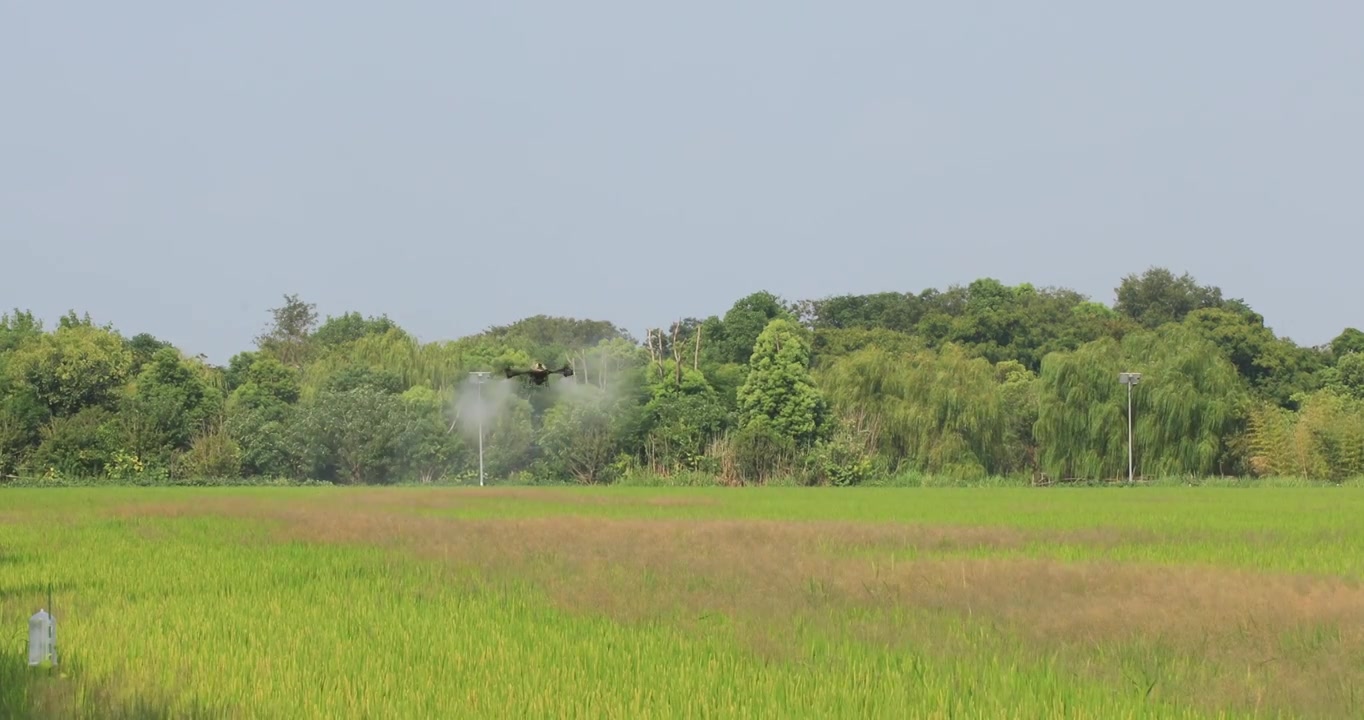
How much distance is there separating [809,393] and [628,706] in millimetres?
42804

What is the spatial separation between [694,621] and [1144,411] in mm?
38858

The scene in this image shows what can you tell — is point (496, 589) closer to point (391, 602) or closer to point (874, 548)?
point (391, 602)

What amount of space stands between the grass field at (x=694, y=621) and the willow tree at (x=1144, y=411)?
82.7ft

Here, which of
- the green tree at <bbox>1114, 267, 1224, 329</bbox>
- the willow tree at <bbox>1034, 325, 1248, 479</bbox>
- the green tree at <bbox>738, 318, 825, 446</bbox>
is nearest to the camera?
the willow tree at <bbox>1034, 325, 1248, 479</bbox>

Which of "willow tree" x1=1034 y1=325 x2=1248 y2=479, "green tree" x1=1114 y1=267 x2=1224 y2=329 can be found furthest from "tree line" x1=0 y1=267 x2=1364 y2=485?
"green tree" x1=1114 y1=267 x2=1224 y2=329

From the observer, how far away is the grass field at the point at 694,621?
6543 mm

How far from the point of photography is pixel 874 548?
16281 mm

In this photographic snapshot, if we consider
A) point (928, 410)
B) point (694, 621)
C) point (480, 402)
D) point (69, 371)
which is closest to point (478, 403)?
point (480, 402)

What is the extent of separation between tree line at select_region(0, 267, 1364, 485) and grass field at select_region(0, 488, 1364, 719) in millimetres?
26169

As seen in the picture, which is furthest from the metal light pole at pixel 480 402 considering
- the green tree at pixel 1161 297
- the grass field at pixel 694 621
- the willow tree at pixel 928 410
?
the green tree at pixel 1161 297

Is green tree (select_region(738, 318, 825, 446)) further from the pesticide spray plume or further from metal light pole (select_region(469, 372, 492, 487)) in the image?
metal light pole (select_region(469, 372, 492, 487))

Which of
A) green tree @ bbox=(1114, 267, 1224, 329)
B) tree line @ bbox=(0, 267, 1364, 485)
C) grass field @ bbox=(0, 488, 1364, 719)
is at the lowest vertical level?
grass field @ bbox=(0, 488, 1364, 719)

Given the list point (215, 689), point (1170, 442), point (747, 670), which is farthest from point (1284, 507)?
point (215, 689)

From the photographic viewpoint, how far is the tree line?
44.9 m
